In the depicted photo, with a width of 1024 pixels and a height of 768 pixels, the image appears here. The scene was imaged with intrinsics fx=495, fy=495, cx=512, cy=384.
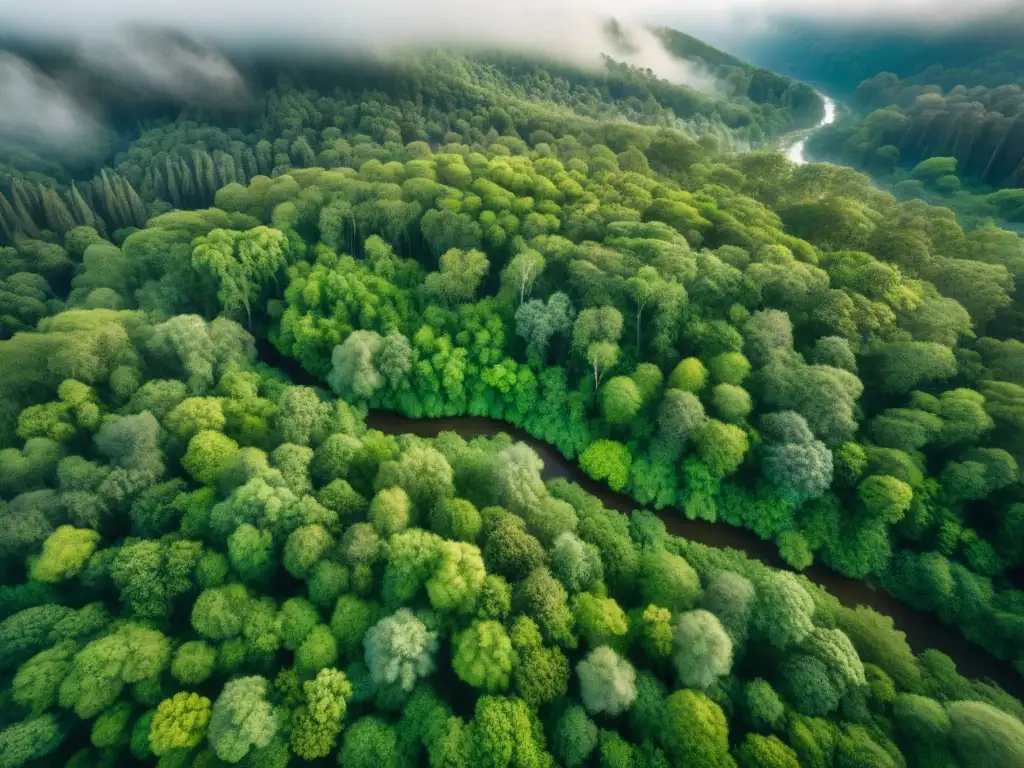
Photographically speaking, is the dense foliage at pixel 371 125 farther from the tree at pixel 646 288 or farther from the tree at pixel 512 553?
the tree at pixel 512 553

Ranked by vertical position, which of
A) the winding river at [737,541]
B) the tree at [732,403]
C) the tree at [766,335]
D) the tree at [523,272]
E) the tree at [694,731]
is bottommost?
the winding river at [737,541]

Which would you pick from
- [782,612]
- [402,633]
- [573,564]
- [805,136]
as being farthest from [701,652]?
[805,136]

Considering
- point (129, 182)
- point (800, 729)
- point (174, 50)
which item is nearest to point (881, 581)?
point (800, 729)

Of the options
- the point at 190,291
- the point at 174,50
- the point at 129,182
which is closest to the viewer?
the point at 190,291

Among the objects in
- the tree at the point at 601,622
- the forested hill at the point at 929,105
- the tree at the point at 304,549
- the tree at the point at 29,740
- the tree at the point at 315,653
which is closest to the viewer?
the tree at the point at 29,740

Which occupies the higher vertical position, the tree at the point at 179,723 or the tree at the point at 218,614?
the tree at the point at 218,614

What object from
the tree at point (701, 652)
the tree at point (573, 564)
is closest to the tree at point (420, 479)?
the tree at point (573, 564)

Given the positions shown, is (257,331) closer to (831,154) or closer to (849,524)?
(849,524)

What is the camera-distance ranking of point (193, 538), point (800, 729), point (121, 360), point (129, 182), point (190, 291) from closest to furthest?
point (800, 729), point (193, 538), point (121, 360), point (190, 291), point (129, 182)
